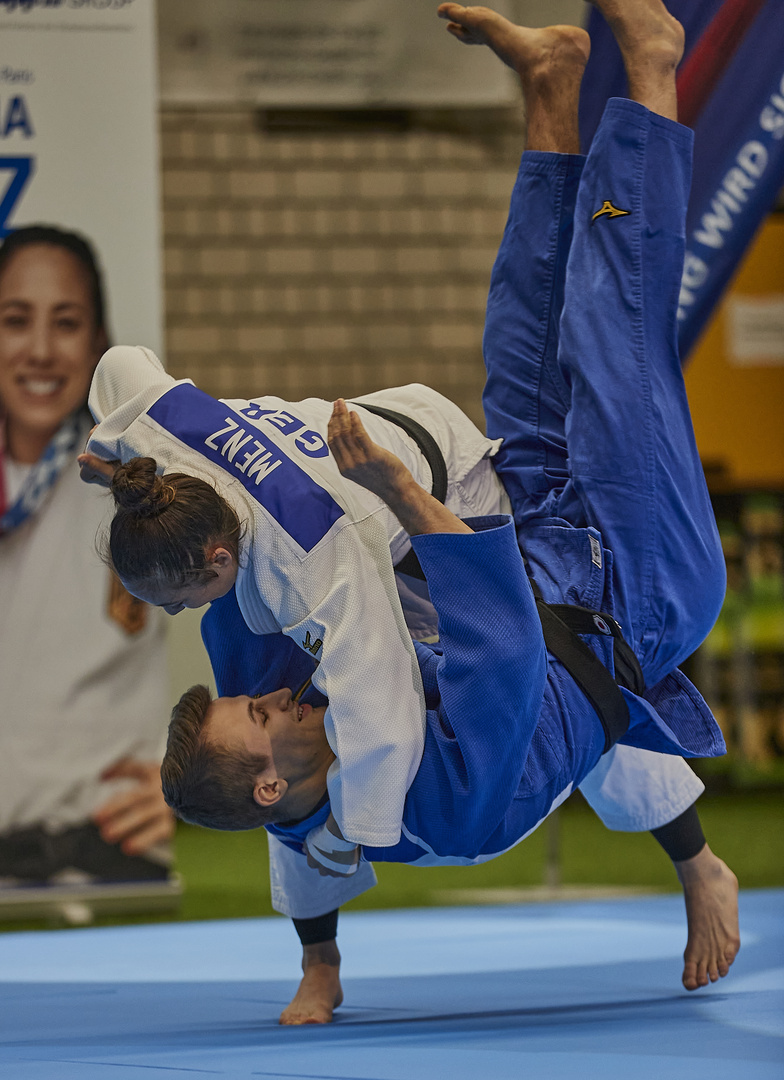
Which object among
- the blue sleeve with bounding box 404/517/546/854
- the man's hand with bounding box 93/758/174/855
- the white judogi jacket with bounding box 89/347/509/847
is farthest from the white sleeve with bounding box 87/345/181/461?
the man's hand with bounding box 93/758/174/855

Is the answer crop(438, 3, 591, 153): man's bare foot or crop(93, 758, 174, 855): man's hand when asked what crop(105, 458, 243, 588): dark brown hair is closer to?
crop(438, 3, 591, 153): man's bare foot

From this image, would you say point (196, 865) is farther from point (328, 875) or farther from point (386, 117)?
point (386, 117)

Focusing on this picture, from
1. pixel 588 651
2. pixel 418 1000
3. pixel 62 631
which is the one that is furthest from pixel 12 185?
pixel 418 1000

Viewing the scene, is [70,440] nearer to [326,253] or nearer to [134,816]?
[134,816]

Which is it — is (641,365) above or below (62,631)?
above

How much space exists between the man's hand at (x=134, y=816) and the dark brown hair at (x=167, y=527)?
195 cm

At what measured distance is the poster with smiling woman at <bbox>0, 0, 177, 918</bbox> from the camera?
365cm

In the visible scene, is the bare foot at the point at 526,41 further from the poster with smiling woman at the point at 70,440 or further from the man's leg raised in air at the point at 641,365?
the poster with smiling woman at the point at 70,440

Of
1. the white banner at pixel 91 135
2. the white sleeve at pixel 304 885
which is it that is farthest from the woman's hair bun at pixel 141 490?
the white banner at pixel 91 135

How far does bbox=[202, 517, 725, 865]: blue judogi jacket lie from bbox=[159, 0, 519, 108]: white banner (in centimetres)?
382

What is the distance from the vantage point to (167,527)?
1.86 metres

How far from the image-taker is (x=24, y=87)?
3.66m

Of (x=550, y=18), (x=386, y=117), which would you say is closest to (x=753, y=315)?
(x=386, y=117)

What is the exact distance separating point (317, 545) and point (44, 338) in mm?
2021
